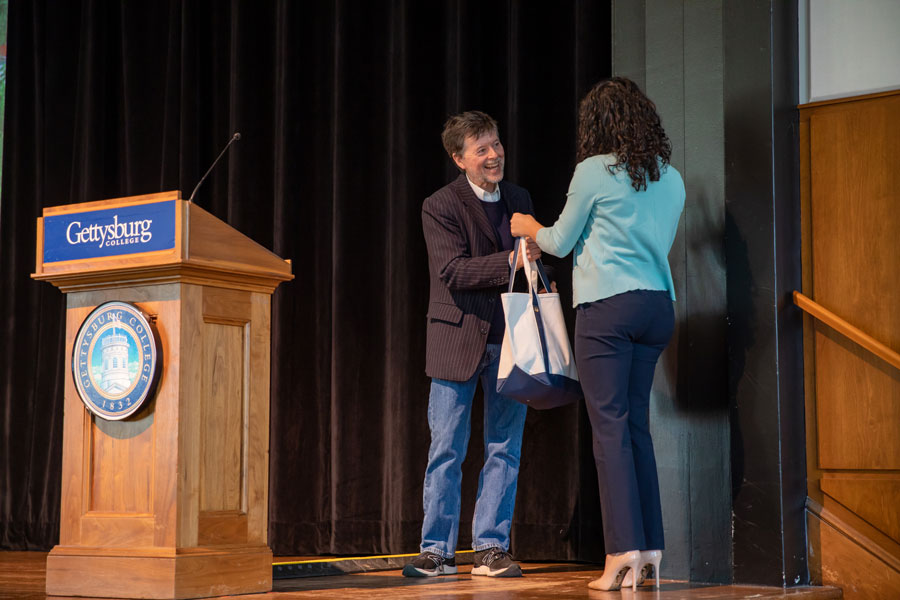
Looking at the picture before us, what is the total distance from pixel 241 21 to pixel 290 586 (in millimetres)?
2859

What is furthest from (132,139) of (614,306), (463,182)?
(614,306)

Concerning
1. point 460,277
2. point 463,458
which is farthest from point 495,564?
point 460,277

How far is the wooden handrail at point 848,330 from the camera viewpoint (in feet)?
10.2

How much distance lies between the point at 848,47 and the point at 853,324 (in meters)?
0.87

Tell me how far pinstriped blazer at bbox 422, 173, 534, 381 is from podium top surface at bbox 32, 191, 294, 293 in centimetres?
60

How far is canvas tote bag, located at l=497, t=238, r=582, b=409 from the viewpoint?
2.94m

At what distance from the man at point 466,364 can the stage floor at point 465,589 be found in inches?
5.2

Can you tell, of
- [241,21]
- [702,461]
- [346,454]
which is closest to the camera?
[702,461]

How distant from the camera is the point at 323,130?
4715 mm

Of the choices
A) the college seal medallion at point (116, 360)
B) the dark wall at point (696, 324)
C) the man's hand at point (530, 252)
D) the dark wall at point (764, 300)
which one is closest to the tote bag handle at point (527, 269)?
the man's hand at point (530, 252)

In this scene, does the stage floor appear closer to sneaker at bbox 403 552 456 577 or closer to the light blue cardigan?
sneaker at bbox 403 552 456 577

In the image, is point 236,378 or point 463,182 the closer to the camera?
point 236,378

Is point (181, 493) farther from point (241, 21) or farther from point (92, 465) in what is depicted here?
point (241, 21)

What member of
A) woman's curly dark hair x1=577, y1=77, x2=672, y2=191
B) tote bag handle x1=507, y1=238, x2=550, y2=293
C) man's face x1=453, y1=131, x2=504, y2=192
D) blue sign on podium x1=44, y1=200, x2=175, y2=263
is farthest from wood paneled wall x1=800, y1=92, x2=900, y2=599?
blue sign on podium x1=44, y1=200, x2=175, y2=263
